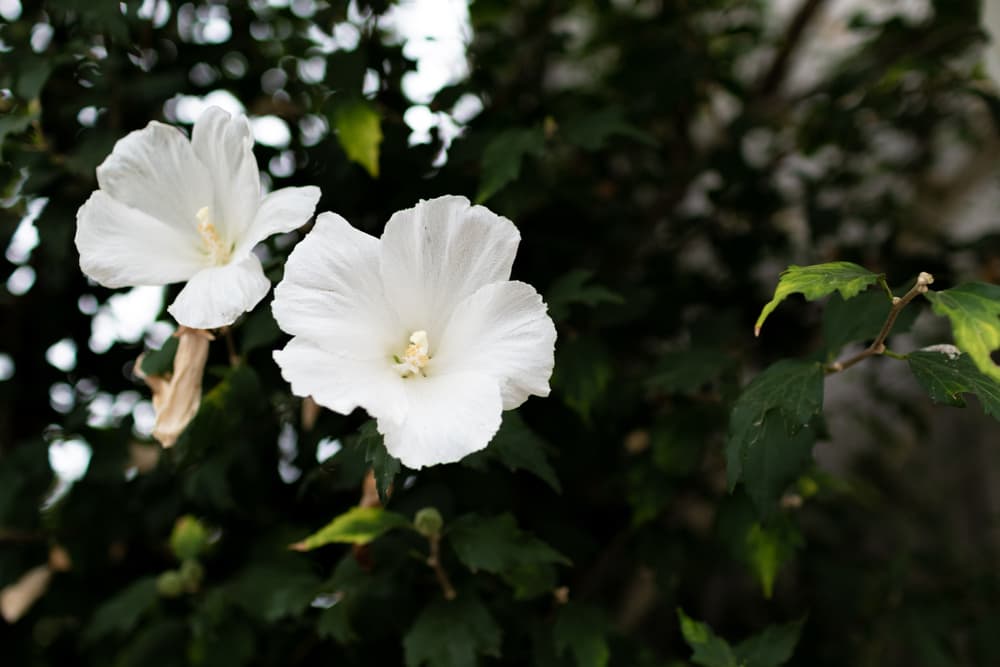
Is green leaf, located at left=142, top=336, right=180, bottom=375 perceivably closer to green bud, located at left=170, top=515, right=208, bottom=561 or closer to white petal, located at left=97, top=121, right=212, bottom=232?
white petal, located at left=97, top=121, right=212, bottom=232

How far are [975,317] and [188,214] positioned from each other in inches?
31.8

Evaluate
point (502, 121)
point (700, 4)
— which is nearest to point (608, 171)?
point (700, 4)

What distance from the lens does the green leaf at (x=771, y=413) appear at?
2.72 feet

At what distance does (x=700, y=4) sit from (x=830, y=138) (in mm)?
411

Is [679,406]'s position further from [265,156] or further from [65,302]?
[65,302]

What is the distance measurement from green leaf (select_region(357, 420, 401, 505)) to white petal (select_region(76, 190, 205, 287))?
283mm

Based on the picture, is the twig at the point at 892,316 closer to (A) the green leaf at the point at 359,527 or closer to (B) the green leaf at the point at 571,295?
(B) the green leaf at the point at 571,295

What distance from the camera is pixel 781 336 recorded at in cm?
171

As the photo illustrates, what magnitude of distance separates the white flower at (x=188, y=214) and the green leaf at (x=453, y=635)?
1.59 ft

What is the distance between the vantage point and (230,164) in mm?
902

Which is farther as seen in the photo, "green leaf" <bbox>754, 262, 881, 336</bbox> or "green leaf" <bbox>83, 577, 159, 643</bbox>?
"green leaf" <bbox>83, 577, 159, 643</bbox>

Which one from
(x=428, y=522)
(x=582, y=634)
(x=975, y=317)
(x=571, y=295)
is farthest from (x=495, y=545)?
(x=975, y=317)

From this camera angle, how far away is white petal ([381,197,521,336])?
810mm

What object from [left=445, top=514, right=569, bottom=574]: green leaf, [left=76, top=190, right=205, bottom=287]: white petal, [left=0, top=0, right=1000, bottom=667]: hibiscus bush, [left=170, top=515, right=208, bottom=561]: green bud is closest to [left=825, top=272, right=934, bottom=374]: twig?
[left=0, top=0, right=1000, bottom=667]: hibiscus bush
